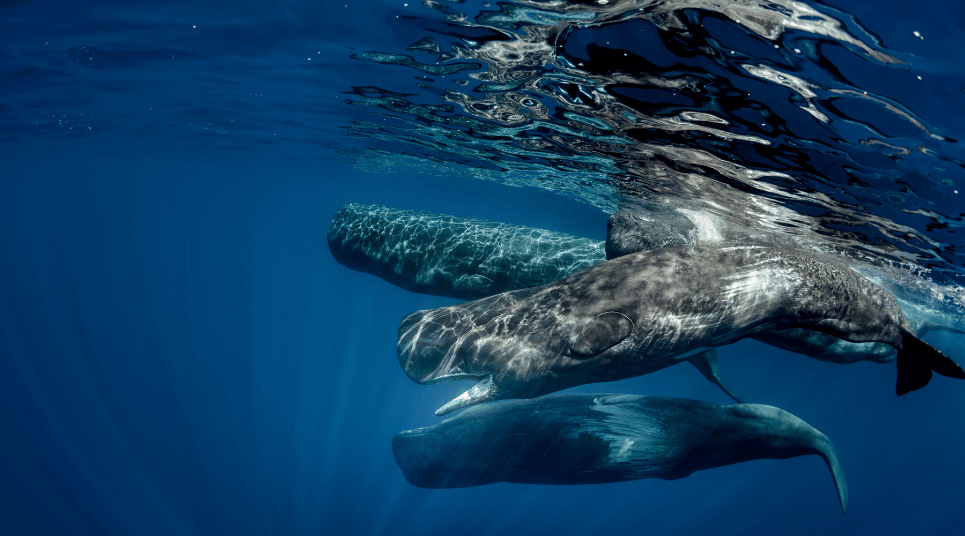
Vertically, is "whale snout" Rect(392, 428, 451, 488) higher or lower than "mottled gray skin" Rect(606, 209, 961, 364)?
lower

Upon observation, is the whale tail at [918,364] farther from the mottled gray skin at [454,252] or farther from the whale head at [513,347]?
the mottled gray skin at [454,252]

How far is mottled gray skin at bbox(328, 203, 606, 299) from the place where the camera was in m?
9.47

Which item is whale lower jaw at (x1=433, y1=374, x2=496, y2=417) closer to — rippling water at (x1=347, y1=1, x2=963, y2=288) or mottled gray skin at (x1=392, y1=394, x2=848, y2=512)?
mottled gray skin at (x1=392, y1=394, x2=848, y2=512)

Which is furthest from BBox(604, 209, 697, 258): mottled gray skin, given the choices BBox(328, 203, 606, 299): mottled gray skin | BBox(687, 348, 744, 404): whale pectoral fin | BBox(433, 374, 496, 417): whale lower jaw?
BBox(433, 374, 496, 417): whale lower jaw

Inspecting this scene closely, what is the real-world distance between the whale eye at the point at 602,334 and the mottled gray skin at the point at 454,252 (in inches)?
172

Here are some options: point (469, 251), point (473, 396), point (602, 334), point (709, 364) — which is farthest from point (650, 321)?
point (469, 251)

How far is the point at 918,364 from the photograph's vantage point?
5.48 metres

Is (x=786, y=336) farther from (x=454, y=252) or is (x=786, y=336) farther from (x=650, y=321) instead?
(x=454, y=252)

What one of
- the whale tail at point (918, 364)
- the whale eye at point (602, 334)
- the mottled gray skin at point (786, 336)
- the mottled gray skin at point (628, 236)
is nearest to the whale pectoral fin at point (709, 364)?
the mottled gray skin at point (786, 336)

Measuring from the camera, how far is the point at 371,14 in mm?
6930

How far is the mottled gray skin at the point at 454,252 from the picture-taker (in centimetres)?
947

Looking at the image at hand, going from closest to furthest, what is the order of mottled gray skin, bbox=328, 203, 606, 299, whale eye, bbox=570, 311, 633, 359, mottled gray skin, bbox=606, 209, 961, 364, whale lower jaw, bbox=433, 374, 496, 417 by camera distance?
whale eye, bbox=570, 311, 633, 359, whale lower jaw, bbox=433, 374, 496, 417, mottled gray skin, bbox=606, 209, 961, 364, mottled gray skin, bbox=328, 203, 606, 299

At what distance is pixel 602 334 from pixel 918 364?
4351mm

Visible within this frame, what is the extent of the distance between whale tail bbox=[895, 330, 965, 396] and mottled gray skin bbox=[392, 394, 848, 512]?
2.09m
